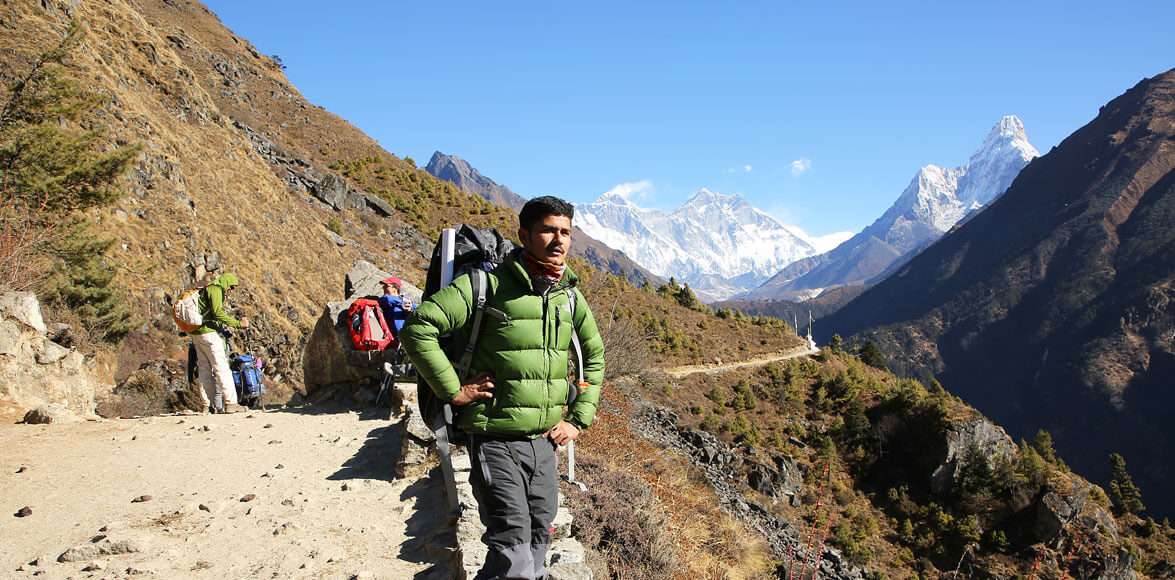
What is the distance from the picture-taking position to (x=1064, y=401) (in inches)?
4766

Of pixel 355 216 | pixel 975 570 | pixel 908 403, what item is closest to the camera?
pixel 975 570

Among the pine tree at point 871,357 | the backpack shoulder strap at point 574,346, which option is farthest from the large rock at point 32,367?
→ the pine tree at point 871,357

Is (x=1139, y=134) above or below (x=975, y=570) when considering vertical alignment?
above

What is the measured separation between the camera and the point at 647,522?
534 cm

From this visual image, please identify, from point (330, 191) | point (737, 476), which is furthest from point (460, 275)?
point (330, 191)

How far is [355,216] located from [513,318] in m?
34.5

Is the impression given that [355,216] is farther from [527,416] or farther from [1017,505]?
[1017,505]

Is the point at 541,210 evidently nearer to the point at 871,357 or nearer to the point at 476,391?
the point at 476,391

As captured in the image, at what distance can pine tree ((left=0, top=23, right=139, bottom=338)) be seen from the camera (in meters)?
11.1

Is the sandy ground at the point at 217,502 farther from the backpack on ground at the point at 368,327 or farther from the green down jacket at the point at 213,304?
the green down jacket at the point at 213,304

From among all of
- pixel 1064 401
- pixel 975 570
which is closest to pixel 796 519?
pixel 975 570

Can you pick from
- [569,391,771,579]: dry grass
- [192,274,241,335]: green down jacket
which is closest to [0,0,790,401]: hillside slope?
[192,274,241,335]: green down jacket

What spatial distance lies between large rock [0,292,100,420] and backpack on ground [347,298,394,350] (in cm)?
363

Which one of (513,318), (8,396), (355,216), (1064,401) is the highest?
(355,216)
